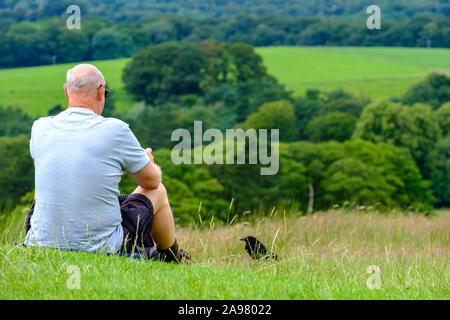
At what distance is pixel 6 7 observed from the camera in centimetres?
11775

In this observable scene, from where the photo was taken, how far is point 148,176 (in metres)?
3.98

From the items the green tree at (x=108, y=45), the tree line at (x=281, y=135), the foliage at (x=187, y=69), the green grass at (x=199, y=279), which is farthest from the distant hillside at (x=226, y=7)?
the green grass at (x=199, y=279)

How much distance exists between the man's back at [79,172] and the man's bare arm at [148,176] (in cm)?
6

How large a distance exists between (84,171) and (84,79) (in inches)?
23.5

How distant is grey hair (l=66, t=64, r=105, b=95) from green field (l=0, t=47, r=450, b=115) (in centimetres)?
7359

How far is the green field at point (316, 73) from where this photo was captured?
3147 inches

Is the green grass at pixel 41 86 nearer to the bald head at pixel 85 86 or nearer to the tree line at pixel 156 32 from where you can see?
the tree line at pixel 156 32

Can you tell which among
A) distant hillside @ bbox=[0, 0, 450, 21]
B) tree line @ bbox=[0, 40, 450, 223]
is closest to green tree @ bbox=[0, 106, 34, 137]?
tree line @ bbox=[0, 40, 450, 223]

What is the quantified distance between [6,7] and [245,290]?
413 ft

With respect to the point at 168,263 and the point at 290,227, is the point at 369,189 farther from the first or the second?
the point at 168,263

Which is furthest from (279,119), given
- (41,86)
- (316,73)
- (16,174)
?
(41,86)

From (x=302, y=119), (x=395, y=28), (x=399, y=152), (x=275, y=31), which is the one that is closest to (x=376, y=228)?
(x=399, y=152)

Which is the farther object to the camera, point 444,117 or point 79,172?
point 444,117

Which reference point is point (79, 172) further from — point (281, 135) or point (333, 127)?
point (281, 135)
